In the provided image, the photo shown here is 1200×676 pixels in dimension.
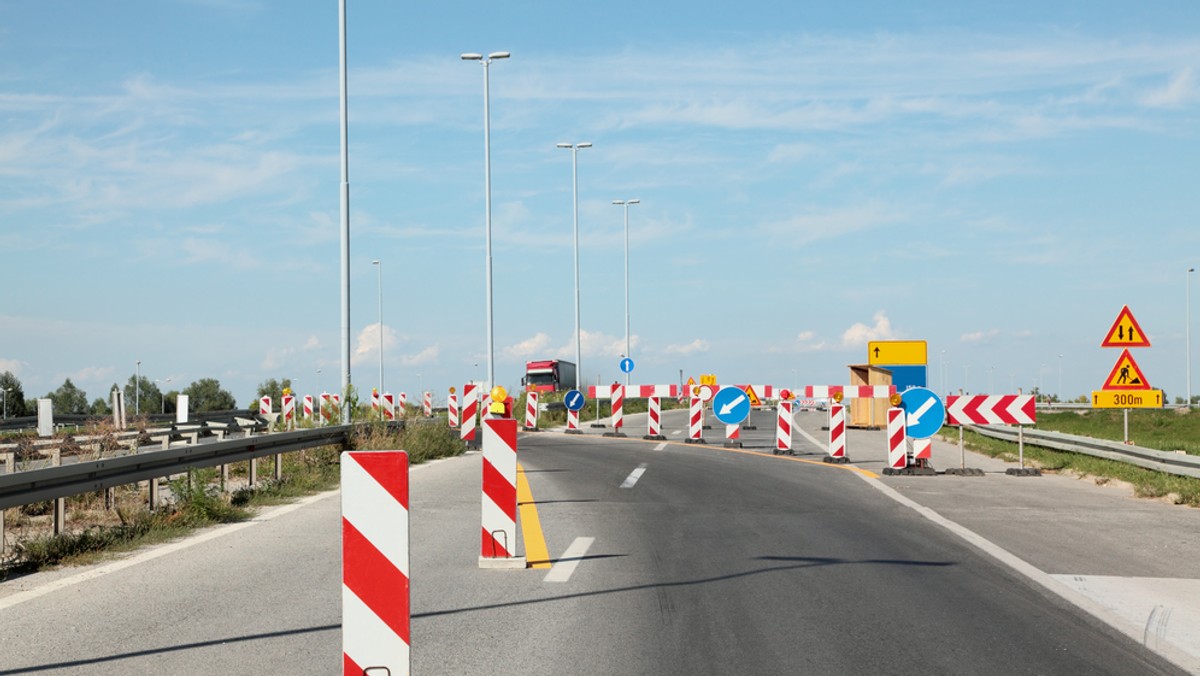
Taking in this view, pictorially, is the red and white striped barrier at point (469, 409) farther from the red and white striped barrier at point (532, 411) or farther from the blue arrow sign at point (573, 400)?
the red and white striped barrier at point (532, 411)

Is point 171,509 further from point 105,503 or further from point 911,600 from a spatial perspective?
point 911,600

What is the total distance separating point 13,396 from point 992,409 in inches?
3483

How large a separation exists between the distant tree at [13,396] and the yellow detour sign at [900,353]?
7269 centimetres

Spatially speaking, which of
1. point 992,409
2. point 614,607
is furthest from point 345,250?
point 614,607

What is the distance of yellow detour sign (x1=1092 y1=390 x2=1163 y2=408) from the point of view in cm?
1980

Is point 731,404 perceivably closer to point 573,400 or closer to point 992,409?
point 992,409

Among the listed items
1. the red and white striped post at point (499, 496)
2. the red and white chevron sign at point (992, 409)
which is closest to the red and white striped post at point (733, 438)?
the red and white chevron sign at point (992, 409)

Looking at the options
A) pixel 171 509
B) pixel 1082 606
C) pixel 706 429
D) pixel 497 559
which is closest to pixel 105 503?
pixel 171 509

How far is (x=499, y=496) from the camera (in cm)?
1023

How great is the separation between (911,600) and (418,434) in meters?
18.1

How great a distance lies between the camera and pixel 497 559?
10055mm

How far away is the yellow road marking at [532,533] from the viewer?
411 inches

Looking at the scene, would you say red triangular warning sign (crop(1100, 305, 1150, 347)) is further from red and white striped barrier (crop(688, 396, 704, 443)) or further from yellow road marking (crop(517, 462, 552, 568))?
red and white striped barrier (crop(688, 396, 704, 443))

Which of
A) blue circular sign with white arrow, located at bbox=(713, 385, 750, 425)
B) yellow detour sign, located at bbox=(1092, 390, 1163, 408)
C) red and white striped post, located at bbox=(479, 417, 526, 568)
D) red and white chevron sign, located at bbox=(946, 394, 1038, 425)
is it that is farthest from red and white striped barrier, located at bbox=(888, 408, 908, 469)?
red and white striped post, located at bbox=(479, 417, 526, 568)
